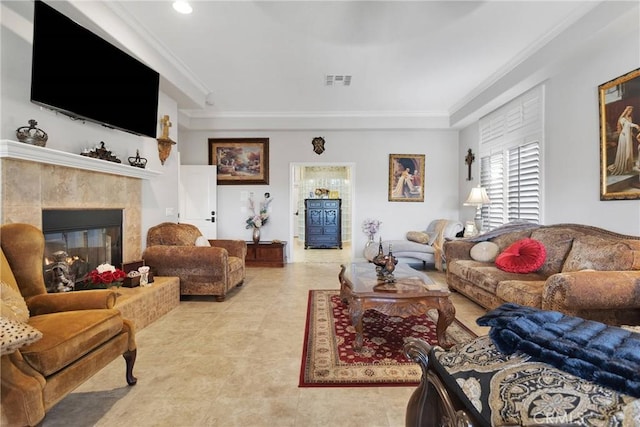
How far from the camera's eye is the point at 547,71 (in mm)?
3496

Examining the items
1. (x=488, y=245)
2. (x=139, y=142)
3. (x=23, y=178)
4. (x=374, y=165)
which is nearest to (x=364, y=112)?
(x=374, y=165)

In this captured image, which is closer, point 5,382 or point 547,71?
point 5,382

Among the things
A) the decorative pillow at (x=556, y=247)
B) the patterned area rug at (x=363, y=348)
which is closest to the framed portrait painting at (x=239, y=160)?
the patterned area rug at (x=363, y=348)

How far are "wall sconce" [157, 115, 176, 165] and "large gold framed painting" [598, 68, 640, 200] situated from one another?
4969 mm

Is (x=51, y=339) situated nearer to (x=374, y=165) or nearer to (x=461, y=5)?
(x=461, y=5)

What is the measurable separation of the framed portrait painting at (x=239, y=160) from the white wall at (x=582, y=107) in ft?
14.6

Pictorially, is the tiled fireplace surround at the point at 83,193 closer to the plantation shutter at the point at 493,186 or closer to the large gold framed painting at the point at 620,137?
the large gold framed painting at the point at 620,137

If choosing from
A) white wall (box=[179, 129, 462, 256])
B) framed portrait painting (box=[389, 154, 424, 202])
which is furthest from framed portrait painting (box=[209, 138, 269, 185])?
framed portrait painting (box=[389, 154, 424, 202])

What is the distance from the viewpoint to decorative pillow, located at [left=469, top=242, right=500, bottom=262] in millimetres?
3777

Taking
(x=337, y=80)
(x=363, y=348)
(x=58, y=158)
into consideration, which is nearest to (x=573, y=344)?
(x=363, y=348)

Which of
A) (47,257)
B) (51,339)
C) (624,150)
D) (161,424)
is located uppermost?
(624,150)

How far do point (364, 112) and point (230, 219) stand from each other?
11.4ft

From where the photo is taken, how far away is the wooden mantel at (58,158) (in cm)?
211

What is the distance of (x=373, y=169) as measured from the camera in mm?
6367
